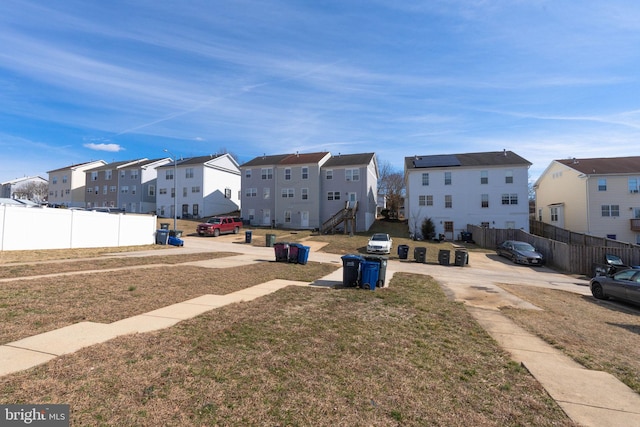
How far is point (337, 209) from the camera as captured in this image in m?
41.4

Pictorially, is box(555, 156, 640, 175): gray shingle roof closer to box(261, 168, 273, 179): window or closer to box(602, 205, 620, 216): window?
box(602, 205, 620, 216): window

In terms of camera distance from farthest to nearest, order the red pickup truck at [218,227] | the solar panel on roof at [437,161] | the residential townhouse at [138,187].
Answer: the residential townhouse at [138,187]
the solar panel on roof at [437,161]
the red pickup truck at [218,227]

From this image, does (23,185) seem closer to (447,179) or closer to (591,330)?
(447,179)

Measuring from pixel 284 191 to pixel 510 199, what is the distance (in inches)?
1073

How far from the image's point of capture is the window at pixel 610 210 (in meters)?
35.4

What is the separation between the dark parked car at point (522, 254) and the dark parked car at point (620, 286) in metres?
10.4

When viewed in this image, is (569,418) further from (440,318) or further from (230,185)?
(230,185)

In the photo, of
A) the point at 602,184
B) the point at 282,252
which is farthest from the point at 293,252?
the point at 602,184

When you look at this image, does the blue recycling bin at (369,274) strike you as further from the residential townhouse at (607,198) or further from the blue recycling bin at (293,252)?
the residential townhouse at (607,198)

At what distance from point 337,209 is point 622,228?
31.0 meters

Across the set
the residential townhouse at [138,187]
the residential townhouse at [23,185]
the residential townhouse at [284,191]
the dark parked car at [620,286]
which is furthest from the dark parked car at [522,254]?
the residential townhouse at [23,185]

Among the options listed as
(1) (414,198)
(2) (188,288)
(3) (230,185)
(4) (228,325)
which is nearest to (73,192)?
(3) (230,185)

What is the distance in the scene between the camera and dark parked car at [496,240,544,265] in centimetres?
2322

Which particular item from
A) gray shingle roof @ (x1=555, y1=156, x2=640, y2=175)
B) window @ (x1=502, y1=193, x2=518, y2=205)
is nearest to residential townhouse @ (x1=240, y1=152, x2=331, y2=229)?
window @ (x1=502, y1=193, x2=518, y2=205)
